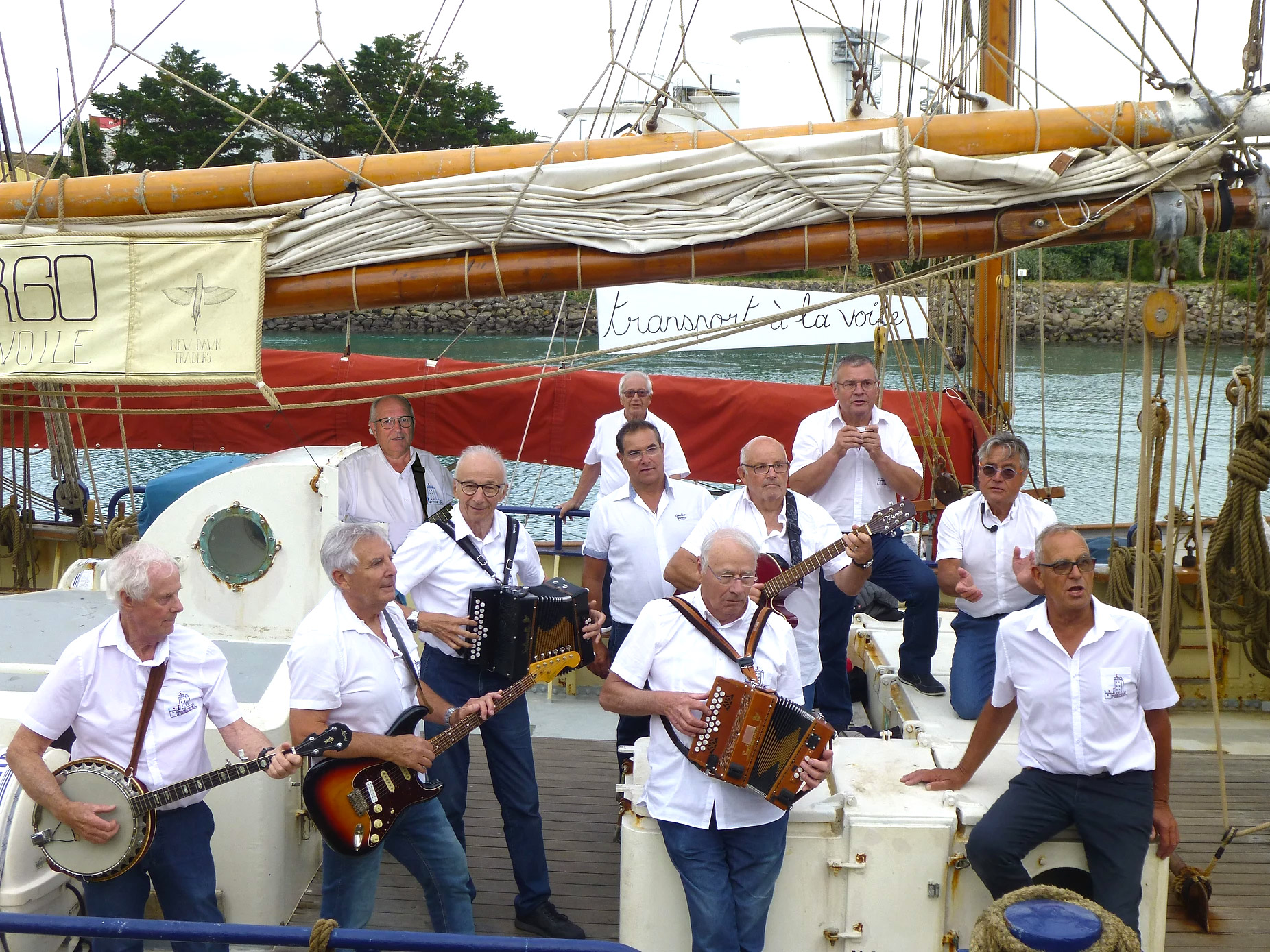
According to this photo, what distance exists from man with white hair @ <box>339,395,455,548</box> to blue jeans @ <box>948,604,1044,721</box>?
A: 2521 millimetres

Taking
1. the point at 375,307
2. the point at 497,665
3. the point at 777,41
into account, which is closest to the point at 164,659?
the point at 497,665

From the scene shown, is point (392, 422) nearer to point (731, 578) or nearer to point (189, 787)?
point (189, 787)

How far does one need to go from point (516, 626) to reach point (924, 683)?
187 cm

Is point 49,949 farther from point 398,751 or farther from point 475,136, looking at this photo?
point 475,136

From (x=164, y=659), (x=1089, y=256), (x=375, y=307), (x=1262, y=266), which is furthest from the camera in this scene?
(x=1089, y=256)

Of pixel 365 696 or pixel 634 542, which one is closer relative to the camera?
pixel 365 696

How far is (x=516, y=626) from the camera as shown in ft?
12.5

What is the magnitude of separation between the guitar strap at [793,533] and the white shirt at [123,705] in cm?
204

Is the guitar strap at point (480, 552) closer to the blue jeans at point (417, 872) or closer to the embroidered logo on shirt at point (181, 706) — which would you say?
the blue jeans at point (417, 872)

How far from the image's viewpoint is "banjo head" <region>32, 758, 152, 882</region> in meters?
3.10

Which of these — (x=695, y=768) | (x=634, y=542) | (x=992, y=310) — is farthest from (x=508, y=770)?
(x=992, y=310)

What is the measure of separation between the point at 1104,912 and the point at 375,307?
3.31m

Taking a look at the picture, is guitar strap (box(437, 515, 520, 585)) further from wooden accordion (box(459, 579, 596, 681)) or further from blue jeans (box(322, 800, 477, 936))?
blue jeans (box(322, 800, 477, 936))

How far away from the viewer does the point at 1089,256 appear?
114 ft
